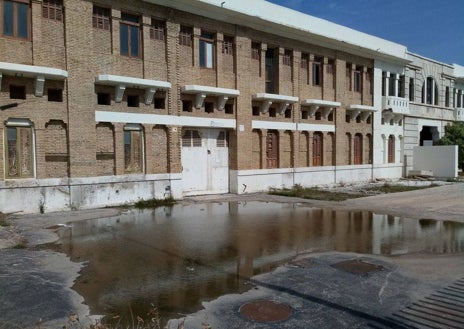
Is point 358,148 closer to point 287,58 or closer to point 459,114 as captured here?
point 287,58

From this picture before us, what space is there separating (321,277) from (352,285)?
1.83 ft

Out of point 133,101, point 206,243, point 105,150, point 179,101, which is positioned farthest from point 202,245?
point 179,101

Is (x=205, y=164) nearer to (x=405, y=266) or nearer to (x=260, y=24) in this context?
(x=260, y=24)

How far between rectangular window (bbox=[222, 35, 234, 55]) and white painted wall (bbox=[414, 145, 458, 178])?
17.8 m

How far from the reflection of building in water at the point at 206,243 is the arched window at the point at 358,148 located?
1207 cm

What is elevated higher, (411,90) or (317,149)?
(411,90)

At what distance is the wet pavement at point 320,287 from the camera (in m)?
4.80

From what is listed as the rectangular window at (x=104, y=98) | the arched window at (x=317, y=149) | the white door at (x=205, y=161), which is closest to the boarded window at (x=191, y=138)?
the white door at (x=205, y=161)

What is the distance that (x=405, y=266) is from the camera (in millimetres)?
7062

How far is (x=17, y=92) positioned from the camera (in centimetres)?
1249

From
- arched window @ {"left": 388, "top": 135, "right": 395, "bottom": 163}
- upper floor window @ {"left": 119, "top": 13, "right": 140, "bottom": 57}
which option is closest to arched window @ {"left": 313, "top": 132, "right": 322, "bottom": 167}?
arched window @ {"left": 388, "top": 135, "right": 395, "bottom": 163}

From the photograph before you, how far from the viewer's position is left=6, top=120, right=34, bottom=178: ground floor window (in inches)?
480

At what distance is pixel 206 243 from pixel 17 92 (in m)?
8.37

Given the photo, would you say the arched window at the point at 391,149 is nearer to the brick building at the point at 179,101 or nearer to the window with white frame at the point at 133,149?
the brick building at the point at 179,101
